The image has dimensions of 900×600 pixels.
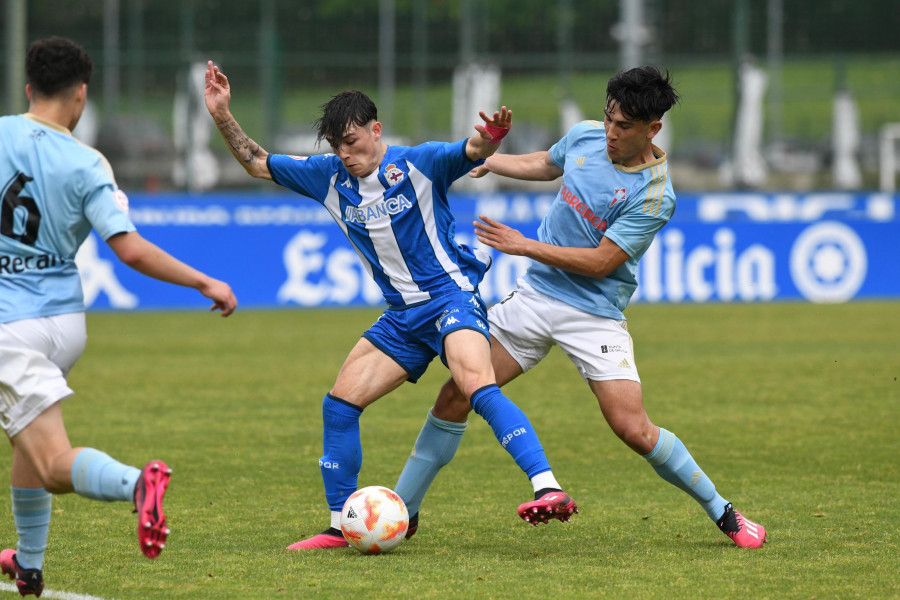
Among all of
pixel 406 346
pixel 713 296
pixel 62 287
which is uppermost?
pixel 62 287

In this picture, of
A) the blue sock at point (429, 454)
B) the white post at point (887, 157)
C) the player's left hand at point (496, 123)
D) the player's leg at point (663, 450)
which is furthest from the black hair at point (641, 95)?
the white post at point (887, 157)

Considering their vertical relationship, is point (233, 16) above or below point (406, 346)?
above

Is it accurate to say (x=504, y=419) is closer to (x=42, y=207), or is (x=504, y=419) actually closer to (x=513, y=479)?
(x=42, y=207)

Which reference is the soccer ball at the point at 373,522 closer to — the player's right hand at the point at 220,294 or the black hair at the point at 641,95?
the player's right hand at the point at 220,294

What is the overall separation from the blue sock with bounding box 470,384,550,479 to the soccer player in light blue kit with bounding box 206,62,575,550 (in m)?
0.19

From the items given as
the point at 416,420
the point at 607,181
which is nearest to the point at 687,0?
the point at 416,420

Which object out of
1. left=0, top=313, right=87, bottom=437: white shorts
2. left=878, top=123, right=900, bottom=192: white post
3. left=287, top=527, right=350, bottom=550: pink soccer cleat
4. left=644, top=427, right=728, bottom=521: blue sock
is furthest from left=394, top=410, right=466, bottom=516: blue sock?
left=878, top=123, right=900, bottom=192: white post

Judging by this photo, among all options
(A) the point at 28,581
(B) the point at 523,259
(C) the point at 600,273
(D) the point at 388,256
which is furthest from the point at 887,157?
(A) the point at 28,581

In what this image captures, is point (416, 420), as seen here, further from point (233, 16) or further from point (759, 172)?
point (233, 16)

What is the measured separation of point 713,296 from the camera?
723 inches

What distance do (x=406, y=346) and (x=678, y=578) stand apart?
1.62 metres

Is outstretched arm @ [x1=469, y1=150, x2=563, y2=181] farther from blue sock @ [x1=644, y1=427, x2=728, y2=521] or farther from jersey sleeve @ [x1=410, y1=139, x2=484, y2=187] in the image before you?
blue sock @ [x1=644, y1=427, x2=728, y2=521]

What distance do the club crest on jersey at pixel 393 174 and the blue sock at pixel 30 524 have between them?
2.01 metres

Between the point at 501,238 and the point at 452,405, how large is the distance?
87cm
